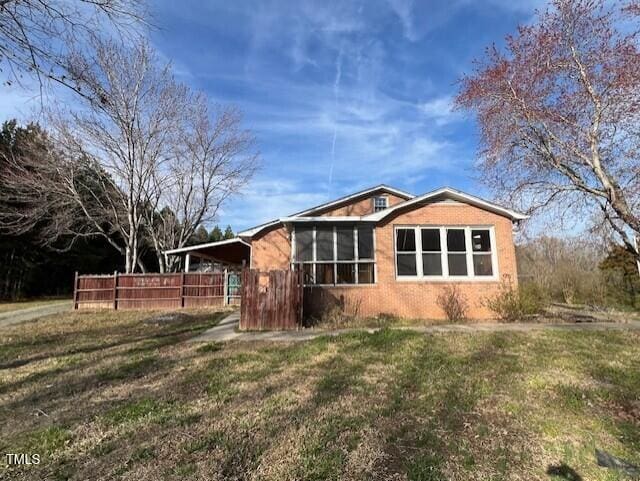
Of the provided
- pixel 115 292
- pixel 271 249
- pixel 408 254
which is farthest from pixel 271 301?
pixel 115 292

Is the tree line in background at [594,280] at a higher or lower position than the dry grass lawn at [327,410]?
higher

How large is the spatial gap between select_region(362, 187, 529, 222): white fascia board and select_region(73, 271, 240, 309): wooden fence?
33.0 feet

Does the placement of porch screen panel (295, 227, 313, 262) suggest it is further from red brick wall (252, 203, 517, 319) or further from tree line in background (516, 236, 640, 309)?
tree line in background (516, 236, 640, 309)

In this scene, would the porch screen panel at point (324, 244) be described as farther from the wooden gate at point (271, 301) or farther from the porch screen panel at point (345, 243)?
the wooden gate at point (271, 301)

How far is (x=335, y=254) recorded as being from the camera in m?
12.4

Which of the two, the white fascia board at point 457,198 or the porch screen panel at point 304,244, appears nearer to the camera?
the white fascia board at point 457,198

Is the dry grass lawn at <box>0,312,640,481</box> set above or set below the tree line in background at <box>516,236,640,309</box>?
below

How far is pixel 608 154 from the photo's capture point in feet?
31.7

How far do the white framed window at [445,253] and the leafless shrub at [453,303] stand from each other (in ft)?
1.43

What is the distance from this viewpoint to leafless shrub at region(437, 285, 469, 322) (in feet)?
38.8

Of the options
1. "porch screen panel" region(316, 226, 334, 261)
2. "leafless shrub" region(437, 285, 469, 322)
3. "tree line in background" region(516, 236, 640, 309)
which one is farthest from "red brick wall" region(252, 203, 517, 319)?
"tree line in background" region(516, 236, 640, 309)

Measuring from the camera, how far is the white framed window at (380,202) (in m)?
18.7

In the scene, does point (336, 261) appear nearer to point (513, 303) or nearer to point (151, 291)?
point (513, 303)

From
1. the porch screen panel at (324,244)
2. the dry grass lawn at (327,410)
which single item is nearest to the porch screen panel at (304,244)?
the porch screen panel at (324,244)
